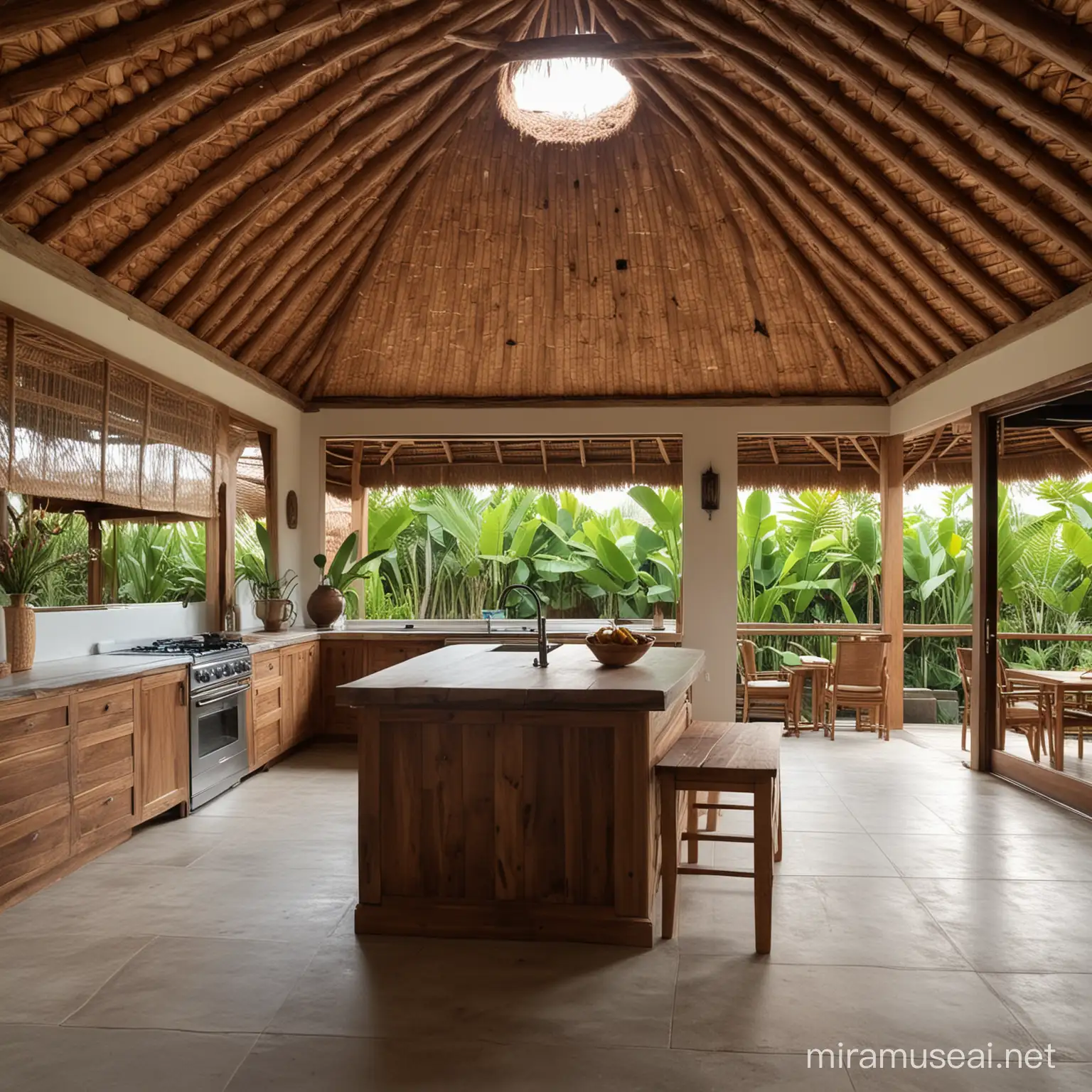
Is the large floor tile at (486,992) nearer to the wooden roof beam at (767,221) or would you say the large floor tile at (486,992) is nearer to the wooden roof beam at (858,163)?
the wooden roof beam at (858,163)

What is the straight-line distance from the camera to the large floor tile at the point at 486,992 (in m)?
2.89

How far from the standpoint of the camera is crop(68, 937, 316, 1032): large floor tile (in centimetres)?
296

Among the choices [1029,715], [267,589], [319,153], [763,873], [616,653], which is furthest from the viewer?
[267,589]

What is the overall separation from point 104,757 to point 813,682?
18.9 feet

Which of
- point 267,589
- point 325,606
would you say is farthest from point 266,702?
point 325,606

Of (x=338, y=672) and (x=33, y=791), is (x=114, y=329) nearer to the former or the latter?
(x=33, y=791)

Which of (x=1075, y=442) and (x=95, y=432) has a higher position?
(x=1075, y=442)

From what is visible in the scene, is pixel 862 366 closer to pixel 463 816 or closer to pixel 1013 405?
pixel 1013 405

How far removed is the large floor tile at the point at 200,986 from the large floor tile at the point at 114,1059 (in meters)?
0.07

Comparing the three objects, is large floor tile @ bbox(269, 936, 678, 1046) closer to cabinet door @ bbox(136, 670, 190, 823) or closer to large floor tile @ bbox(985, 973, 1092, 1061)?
large floor tile @ bbox(985, 973, 1092, 1061)

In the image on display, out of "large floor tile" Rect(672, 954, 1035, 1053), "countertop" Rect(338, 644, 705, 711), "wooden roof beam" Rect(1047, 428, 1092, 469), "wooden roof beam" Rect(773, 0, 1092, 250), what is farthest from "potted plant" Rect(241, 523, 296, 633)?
"wooden roof beam" Rect(1047, 428, 1092, 469)

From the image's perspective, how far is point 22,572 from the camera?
4.64 m

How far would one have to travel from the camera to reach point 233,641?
625 centimetres

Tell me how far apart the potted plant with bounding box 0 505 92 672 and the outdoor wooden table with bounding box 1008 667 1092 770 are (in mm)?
5925
